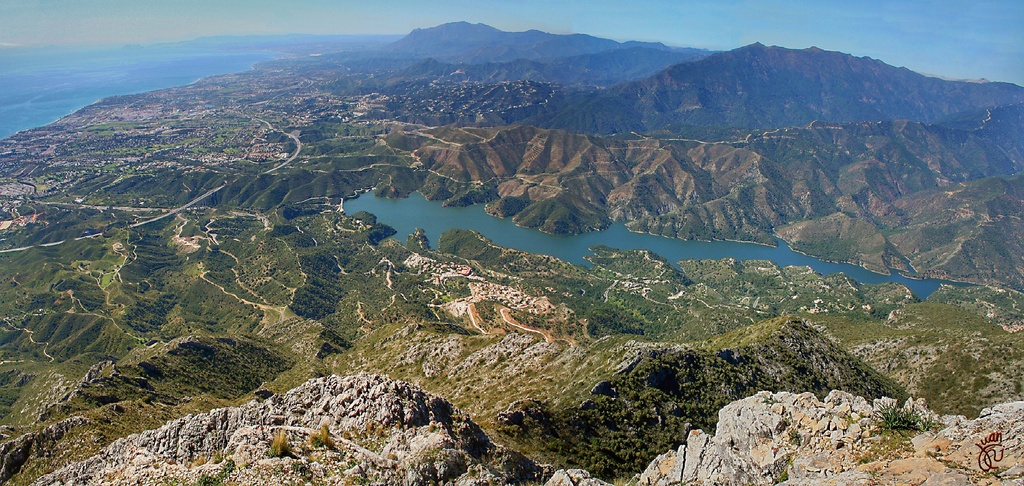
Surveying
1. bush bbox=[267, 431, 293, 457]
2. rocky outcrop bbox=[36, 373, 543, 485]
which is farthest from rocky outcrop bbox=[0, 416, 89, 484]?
bush bbox=[267, 431, 293, 457]

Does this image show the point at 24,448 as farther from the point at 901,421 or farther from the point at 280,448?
the point at 901,421

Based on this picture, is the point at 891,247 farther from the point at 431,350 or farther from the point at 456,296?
the point at 431,350

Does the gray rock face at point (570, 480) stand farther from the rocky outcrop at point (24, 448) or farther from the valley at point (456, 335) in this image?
the rocky outcrop at point (24, 448)

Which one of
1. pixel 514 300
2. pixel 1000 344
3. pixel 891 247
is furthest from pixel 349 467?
pixel 891 247

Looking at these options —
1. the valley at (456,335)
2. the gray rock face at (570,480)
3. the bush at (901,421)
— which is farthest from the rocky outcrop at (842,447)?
the gray rock face at (570,480)

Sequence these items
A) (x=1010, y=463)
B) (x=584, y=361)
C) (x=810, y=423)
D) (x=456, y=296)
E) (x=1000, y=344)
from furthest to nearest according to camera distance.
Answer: (x=456, y=296)
(x=1000, y=344)
(x=584, y=361)
(x=810, y=423)
(x=1010, y=463)

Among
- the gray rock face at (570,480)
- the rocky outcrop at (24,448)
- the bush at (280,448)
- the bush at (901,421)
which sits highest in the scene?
the bush at (901,421)
